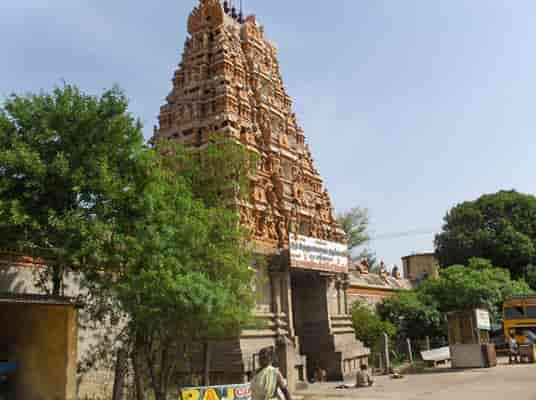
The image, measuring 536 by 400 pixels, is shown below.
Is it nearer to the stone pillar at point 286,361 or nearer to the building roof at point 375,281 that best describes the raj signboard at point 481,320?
the building roof at point 375,281

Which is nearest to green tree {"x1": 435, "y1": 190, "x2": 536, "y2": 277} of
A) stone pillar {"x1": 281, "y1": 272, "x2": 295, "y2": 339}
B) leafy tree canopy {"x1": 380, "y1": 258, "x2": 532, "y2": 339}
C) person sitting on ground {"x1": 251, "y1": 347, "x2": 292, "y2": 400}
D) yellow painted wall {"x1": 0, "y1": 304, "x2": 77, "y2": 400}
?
leafy tree canopy {"x1": 380, "y1": 258, "x2": 532, "y2": 339}

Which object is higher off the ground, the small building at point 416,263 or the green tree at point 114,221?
the small building at point 416,263

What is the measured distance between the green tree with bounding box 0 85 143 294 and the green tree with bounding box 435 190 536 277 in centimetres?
3869

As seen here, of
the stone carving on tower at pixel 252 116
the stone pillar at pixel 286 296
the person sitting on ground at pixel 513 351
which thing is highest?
the stone carving on tower at pixel 252 116

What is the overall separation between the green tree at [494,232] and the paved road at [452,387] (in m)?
22.7

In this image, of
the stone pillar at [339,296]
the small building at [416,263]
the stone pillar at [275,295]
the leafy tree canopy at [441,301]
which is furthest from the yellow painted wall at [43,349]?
the small building at [416,263]

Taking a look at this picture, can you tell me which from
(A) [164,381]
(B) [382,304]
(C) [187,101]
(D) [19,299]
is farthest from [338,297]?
(D) [19,299]

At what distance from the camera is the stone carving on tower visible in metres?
26.7

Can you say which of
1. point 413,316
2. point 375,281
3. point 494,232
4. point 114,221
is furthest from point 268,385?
point 494,232

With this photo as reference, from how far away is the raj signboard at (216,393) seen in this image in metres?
12.0

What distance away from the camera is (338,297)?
95.7 ft

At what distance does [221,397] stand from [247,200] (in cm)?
1191

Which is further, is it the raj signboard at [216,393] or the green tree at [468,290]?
the green tree at [468,290]

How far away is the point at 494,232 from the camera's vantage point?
153 ft
